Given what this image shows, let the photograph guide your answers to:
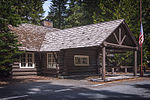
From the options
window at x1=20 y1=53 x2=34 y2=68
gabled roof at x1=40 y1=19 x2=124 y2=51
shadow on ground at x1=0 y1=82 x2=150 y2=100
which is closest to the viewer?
shadow on ground at x1=0 y1=82 x2=150 y2=100

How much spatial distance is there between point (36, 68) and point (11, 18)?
859 centimetres

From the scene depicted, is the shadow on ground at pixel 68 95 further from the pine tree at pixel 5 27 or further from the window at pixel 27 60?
the window at pixel 27 60

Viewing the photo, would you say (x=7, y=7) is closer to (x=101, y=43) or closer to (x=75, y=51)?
(x=101, y=43)

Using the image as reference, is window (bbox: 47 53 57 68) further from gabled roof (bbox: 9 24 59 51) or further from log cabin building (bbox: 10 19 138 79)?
gabled roof (bbox: 9 24 59 51)

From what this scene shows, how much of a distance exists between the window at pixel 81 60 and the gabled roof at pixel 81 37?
2466mm

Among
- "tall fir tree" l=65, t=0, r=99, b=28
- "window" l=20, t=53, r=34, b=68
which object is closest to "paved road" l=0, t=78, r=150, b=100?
"window" l=20, t=53, r=34, b=68

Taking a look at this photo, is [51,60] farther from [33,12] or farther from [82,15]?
[82,15]

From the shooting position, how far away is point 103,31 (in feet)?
55.8

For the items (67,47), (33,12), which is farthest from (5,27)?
(33,12)

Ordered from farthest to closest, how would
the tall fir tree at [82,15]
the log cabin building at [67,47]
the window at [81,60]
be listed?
the tall fir tree at [82,15] → the window at [81,60] → the log cabin building at [67,47]

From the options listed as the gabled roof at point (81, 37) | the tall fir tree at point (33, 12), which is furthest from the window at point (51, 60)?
the tall fir tree at point (33, 12)

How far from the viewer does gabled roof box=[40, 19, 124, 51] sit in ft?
53.3

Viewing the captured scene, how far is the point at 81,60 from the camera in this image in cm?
2155

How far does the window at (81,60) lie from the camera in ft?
67.9
